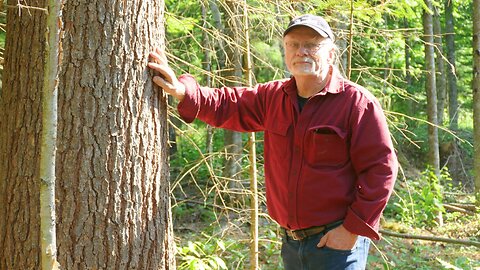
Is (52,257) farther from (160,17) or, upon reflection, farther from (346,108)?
(346,108)

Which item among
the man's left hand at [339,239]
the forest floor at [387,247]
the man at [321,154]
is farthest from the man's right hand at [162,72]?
the forest floor at [387,247]

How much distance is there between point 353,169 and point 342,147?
17cm

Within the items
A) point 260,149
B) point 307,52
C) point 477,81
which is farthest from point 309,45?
point 260,149

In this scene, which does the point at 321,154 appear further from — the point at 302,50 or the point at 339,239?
the point at 302,50

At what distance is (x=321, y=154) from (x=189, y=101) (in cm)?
89

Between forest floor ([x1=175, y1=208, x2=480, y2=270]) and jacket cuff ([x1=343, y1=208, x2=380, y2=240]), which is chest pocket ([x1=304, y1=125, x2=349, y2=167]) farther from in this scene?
forest floor ([x1=175, y1=208, x2=480, y2=270])

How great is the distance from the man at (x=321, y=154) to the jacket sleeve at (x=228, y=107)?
26 millimetres

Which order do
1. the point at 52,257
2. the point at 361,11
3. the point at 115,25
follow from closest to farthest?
1. the point at 52,257
2. the point at 115,25
3. the point at 361,11

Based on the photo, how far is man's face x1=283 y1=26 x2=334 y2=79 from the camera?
338 centimetres

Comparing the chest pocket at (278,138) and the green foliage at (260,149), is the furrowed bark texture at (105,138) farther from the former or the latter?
the green foliage at (260,149)

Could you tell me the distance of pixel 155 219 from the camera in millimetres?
3211

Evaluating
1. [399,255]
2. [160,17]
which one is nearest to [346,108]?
[160,17]

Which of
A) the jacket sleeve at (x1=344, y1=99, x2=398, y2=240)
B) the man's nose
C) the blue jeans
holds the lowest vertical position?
the blue jeans

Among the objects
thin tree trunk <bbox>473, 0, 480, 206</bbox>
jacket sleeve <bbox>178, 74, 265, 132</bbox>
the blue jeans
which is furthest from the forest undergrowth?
the blue jeans
